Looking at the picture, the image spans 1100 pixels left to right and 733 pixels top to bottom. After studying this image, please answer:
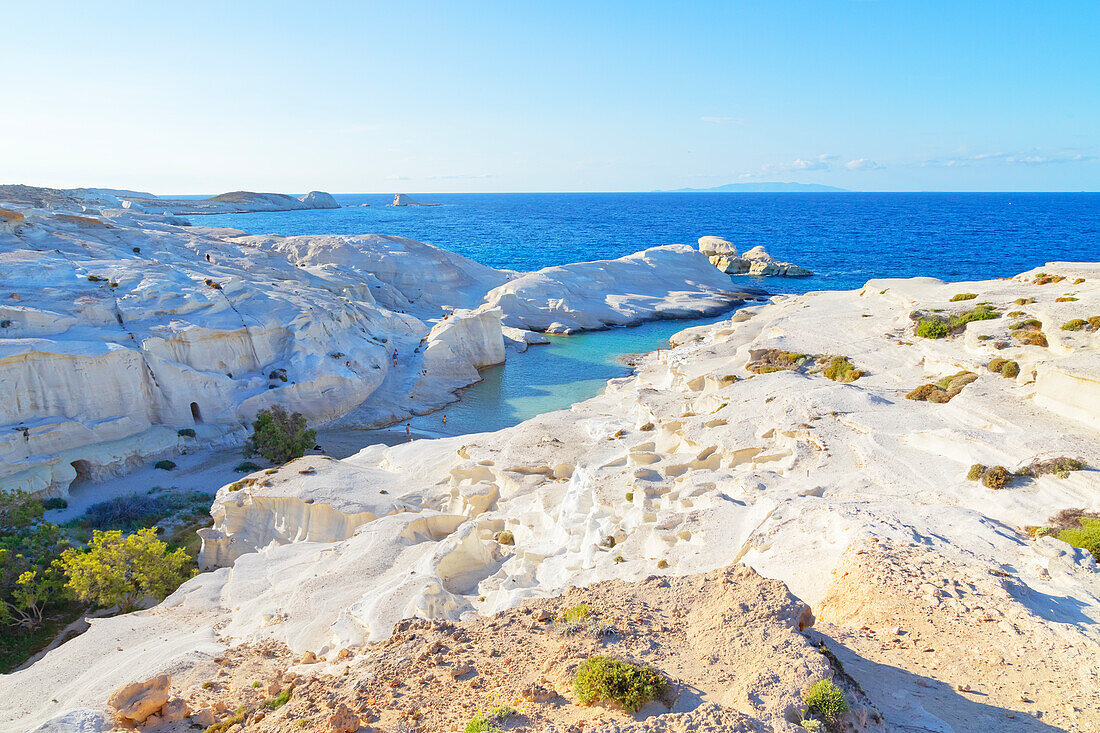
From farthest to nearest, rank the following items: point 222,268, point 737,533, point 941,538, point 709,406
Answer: point 222,268 → point 709,406 → point 737,533 → point 941,538

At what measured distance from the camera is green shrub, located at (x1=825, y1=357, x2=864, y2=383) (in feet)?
106

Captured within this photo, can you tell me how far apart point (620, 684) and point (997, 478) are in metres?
15.7

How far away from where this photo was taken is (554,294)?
76875 mm

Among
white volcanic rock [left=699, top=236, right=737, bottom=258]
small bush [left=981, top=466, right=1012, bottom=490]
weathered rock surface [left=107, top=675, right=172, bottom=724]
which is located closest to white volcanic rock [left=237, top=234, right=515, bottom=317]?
white volcanic rock [left=699, top=236, right=737, bottom=258]

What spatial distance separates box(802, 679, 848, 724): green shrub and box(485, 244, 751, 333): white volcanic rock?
62.1 m

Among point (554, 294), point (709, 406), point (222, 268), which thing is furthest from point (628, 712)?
point (554, 294)

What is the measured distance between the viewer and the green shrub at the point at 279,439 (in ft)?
114

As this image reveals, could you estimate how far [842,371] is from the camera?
33188 millimetres

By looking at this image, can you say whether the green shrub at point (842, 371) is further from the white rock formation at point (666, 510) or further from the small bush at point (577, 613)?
the small bush at point (577, 613)

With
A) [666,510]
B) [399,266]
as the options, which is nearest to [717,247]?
[399,266]

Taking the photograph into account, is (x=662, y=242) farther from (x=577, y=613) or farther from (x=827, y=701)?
(x=827, y=701)

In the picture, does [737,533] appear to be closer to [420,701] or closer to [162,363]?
[420,701]

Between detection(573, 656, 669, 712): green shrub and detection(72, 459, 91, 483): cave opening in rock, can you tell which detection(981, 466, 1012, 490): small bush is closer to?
detection(573, 656, 669, 712): green shrub

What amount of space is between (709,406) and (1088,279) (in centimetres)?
2614
